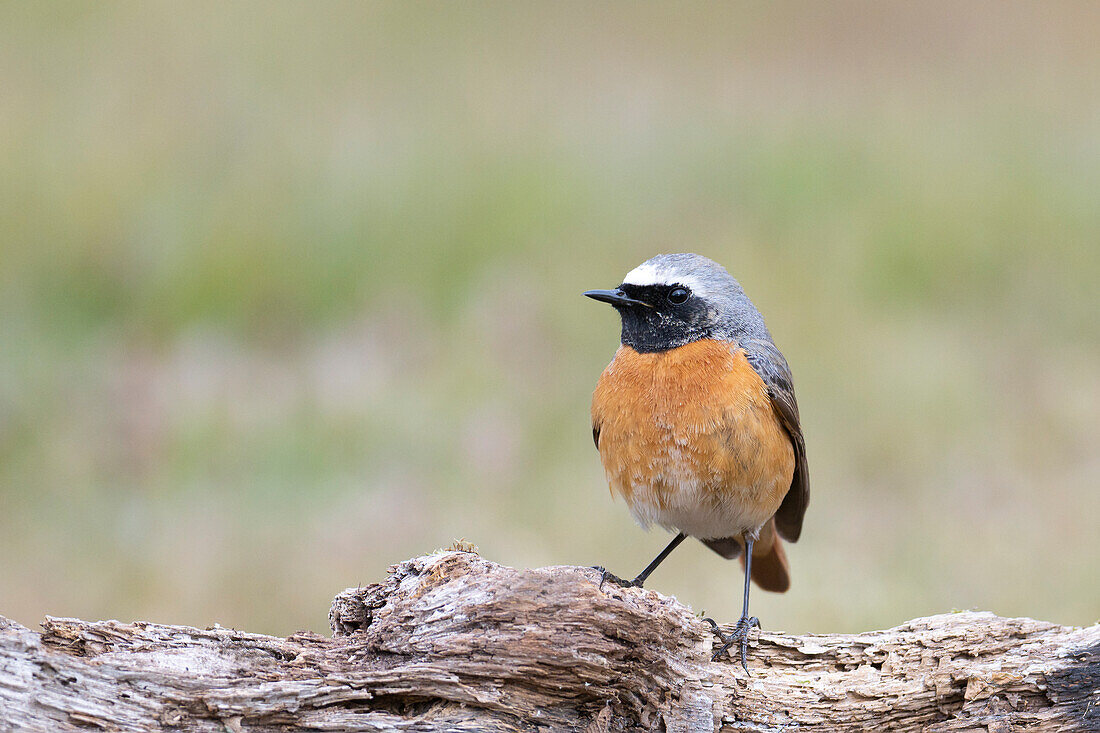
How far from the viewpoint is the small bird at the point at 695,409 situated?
5781 mm

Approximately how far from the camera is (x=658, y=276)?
602cm

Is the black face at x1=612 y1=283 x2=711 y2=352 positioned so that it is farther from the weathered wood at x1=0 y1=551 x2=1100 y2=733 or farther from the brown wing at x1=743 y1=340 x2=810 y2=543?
the weathered wood at x1=0 y1=551 x2=1100 y2=733

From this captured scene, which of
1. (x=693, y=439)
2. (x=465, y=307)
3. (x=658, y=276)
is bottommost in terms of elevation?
(x=693, y=439)

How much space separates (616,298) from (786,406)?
1124mm

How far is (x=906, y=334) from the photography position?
1134cm

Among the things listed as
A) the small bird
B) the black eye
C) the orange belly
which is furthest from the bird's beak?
the orange belly

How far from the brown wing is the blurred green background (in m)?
1.99

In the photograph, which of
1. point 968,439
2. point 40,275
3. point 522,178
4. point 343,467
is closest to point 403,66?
point 522,178

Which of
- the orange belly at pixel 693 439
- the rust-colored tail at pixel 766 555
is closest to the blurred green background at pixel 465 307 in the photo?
the rust-colored tail at pixel 766 555

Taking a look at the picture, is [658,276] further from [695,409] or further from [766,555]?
[766,555]

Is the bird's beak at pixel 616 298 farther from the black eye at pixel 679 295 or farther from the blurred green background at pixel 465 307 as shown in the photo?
the blurred green background at pixel 465 307

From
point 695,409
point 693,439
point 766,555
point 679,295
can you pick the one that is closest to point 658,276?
point 679,295

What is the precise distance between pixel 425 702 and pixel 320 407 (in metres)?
5.92

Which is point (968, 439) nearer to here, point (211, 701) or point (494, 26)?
point (211, 701)
